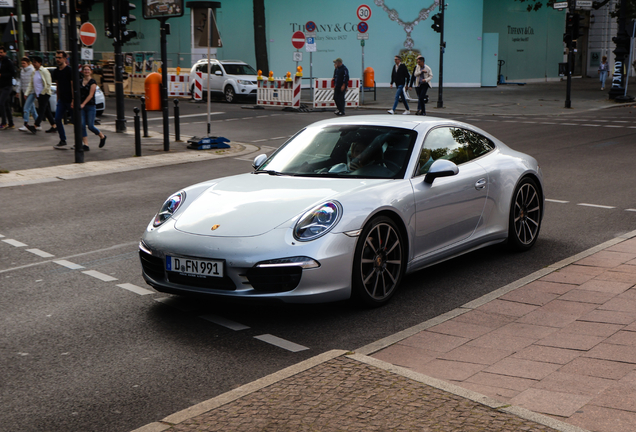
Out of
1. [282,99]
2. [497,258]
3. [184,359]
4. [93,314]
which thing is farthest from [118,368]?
[282,99]

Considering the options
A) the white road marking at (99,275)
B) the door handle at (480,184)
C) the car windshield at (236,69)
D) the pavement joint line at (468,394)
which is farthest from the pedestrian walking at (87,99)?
the car windshield at (236,69)

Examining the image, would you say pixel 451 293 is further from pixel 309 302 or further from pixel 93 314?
pixel 93 314

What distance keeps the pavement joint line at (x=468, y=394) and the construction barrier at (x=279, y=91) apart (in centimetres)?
2301

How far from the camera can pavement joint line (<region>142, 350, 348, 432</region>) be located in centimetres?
361

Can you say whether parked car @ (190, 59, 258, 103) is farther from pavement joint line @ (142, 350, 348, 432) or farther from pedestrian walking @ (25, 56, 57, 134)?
pavement joint line @ (142, 350, 348, 432)

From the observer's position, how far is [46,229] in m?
8.69

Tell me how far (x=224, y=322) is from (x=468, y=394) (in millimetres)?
2054

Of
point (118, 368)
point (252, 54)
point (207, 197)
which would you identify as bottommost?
point (118, 368)

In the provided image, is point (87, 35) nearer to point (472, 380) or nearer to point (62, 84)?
point (62, 84)

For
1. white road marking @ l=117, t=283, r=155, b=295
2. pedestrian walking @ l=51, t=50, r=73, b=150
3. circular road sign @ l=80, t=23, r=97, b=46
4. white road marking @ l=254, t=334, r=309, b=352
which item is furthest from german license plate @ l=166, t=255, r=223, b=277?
circular road sign @ l=80, t=23, r=97, b=46

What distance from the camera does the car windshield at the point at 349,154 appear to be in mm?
6086

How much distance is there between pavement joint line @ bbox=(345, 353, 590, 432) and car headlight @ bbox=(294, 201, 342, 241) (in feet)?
3.33

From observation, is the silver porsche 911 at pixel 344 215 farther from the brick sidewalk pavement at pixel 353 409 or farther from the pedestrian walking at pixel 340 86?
the pedestrian walking at pixel 340 86

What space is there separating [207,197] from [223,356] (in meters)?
1.55
